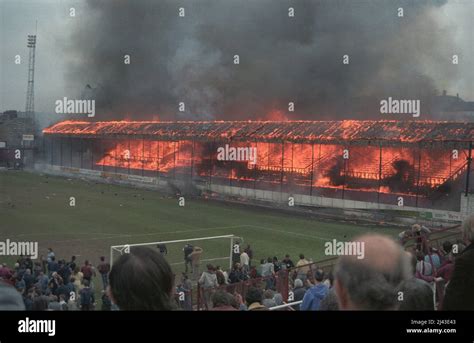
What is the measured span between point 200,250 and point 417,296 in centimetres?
1287

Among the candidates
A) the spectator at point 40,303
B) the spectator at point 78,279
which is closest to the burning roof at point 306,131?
the spectator at point 78,279

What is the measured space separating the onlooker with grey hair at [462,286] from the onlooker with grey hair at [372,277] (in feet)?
2.61

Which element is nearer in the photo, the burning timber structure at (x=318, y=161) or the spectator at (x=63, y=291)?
the spectator at (x=63, y=291)

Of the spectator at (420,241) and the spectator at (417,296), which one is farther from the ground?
the spectator at (417,296)

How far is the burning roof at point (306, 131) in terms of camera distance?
24.7m

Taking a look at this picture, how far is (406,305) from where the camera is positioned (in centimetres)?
320

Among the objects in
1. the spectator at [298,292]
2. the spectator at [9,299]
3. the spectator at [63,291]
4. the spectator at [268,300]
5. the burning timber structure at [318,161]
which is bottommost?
the spectator at [63,291]

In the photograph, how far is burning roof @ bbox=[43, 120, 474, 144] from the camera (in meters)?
24.7

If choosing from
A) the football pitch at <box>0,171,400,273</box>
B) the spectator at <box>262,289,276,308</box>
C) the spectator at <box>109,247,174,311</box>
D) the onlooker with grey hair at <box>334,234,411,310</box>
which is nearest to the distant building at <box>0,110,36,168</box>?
the football pitch at <box>0,171,400,273</box>

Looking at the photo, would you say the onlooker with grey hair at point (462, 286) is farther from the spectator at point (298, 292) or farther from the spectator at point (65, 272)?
the spectator at point (65, 272)

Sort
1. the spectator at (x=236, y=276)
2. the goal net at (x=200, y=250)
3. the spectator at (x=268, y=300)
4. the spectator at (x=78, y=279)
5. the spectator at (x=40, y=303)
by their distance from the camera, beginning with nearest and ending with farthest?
the spectator at (x=268, y=300) < the spectator at (x=40, y=303) < the spectator at (x=236, y=276) < the spectator at (x=78, y=279) < the goal net at (x=200, y=250)

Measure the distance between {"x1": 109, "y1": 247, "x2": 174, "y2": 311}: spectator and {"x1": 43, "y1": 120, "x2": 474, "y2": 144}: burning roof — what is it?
74.6 ft

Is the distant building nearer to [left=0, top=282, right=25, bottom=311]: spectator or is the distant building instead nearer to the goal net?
the goal net
